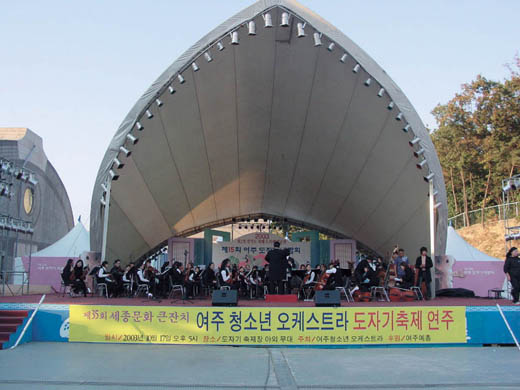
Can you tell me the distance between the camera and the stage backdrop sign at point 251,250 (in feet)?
57.4

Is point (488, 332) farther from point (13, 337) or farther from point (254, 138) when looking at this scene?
point (254, 138)

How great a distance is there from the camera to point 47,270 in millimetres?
16188

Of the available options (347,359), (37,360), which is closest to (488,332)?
(347,359)

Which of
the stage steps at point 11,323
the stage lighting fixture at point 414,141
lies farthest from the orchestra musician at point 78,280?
the stage lighting fixture at point 414,141

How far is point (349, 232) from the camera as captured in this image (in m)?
17.9

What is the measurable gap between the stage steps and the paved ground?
0.27 metres

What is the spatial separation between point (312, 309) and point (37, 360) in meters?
3.89

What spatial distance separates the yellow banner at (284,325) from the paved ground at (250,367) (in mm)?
170

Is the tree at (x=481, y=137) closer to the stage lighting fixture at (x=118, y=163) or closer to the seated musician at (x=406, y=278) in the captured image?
the seated musician at (x=406, y=278)

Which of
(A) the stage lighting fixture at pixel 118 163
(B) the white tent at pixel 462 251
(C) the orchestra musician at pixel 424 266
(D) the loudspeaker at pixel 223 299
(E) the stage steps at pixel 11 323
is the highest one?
(A) the stage lighting fixture at pixel 118 163

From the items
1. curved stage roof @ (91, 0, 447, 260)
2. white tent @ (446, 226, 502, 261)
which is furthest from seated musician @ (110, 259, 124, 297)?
white tent @ (446, 226, 502, 261)

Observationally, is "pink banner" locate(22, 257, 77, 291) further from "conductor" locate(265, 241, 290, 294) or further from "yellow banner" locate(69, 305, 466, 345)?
"yellow banner" locate(69, 305, 466, 345)

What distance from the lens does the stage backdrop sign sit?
1748 centimetres

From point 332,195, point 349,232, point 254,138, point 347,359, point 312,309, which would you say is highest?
point 254,138
